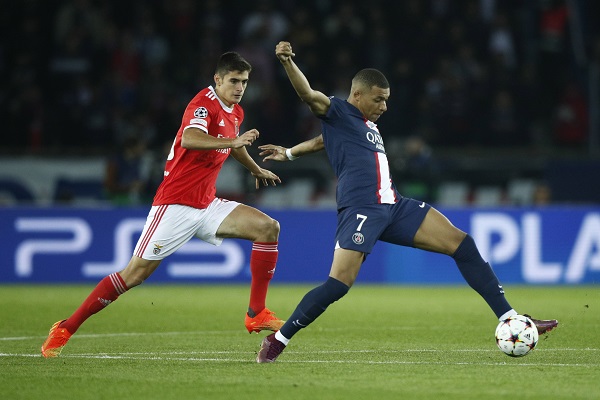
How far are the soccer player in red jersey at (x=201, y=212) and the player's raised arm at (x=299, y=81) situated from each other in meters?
0.80

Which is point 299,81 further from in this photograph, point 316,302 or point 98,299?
point 98,299

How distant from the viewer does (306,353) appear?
27.9 ft

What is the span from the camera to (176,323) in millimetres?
11000

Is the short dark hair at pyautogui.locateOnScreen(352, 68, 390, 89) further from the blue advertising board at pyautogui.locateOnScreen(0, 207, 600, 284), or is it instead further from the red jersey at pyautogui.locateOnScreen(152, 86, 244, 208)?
the blue advertising board at pyautogui.locateOnScreen(0, 207, 600, 284)

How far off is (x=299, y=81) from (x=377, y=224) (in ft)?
3.82

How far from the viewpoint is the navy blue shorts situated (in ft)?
25.8

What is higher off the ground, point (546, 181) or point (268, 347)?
point (546, 181)

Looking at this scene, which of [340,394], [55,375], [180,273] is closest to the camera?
[340,394]

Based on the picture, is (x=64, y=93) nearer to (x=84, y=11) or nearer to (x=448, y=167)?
(x=84, y=11)

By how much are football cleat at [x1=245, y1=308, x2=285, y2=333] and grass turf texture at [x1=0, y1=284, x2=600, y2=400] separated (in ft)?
0.48

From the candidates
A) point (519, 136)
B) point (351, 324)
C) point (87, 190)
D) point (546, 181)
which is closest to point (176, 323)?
point (351, 324)

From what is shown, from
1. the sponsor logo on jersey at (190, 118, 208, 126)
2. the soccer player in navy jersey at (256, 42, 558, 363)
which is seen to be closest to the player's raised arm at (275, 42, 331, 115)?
the soccer player in navy jersey at (256, 42, 558, 363)

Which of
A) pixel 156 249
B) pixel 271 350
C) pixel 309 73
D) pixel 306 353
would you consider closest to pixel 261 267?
pixel 156 249

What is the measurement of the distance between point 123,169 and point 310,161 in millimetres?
2977
